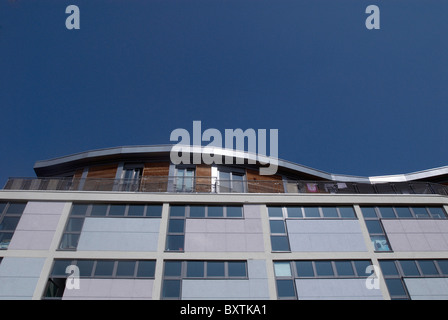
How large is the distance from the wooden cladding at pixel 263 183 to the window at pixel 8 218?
9.39m

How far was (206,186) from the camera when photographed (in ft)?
51.3

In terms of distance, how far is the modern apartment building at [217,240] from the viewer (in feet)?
39.2

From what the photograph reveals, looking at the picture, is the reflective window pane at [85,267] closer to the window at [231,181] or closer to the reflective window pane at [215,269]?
the reflective window pane at [215,269]

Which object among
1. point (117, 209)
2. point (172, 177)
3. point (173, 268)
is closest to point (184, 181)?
point (172, 177)

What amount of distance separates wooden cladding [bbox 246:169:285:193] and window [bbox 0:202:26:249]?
9386mm

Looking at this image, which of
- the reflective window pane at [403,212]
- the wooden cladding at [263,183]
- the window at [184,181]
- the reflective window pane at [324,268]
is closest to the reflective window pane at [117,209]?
the window at [184,181]

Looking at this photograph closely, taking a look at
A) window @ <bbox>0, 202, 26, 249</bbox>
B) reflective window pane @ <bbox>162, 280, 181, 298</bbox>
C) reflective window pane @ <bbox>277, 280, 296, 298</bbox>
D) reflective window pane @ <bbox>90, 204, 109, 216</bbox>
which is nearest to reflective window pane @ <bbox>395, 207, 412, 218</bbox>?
reflective window pane @ <bbox>277, 280, 296, 298</bbox>

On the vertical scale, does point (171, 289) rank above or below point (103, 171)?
below

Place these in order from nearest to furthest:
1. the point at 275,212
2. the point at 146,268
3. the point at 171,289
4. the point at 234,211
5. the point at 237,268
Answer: the point at 171,289
the point at 146,268
the point at 237,268
the point at 234,211
the point at 275,212

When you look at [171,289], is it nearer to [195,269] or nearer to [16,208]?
[195,269]

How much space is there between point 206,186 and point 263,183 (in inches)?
113

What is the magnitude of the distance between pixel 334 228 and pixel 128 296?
8.03 metres

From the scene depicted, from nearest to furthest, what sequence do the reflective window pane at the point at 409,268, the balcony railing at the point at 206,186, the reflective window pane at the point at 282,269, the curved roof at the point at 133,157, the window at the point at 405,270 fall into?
1. the window at the point at 405,270
2. the reflective window pane at the point at 282,269
3. the reflective window pane at the point at 409,268
4. the balcony railing at the point at 206,186
5. the curved roof at the point at 133,157
